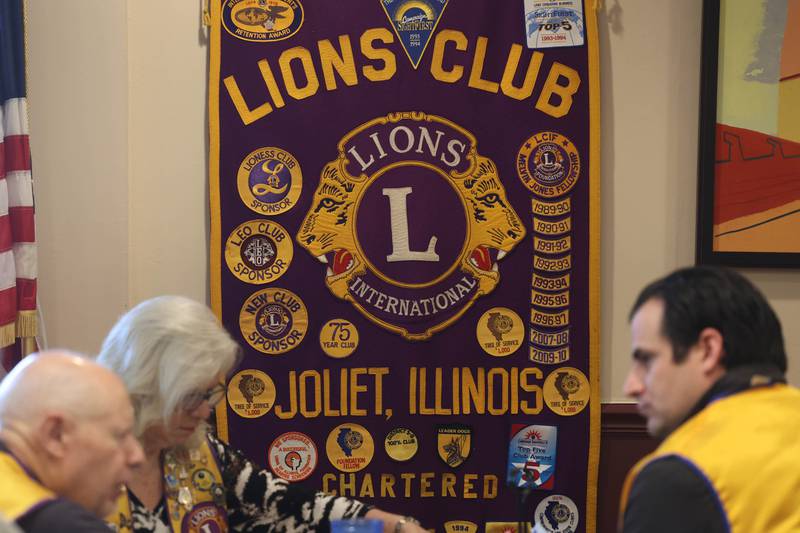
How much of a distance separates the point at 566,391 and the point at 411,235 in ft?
2.56

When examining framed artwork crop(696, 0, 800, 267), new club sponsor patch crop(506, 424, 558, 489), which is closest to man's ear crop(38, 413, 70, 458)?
new club sponsor patch crop(506, 424, 558, 489)

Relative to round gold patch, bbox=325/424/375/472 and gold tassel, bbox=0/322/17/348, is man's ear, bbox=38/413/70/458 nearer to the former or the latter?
gold tassel, bbox=0/322/17/348

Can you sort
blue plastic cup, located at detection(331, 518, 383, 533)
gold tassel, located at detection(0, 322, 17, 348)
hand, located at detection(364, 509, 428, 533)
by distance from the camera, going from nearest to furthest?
blue plastic cup, located at detection(331, 518, 383, 533) < hand, located at detection(364, 509, 428, 533) < gold tassel, located at detection(0, 322, 17, 348)

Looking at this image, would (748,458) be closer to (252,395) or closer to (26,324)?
(252,395)

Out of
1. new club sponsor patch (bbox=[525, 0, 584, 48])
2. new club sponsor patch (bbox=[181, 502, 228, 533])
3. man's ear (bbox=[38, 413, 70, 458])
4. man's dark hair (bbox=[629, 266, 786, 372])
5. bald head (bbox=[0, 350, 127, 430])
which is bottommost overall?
new club sponsor patch (bbox=[181, 502, 228, 533])

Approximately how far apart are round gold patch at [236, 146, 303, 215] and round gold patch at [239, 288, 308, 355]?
1.01 ft

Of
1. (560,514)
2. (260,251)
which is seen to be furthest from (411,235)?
(560,514)

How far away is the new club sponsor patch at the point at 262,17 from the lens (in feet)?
10.8

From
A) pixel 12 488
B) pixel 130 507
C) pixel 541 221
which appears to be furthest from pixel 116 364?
pixel 541 221

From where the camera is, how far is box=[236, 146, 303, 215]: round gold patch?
3318 mm

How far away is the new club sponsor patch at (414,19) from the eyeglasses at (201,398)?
1.60 meters

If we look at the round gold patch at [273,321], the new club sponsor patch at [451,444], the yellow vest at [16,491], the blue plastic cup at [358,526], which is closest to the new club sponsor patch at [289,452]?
the round gold patch at [273,321]

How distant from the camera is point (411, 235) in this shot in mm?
3322

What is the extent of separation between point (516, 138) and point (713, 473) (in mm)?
2037
